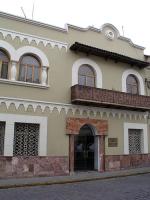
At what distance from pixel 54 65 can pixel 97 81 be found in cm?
295

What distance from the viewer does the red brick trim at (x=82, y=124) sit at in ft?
46.9

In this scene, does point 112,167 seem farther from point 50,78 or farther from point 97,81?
point 50,78

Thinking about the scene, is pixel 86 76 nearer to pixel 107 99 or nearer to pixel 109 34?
pixel 107 99

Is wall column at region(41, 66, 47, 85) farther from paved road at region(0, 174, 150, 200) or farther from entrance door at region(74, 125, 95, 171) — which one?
paved road at region(0, 174, 150, 200)

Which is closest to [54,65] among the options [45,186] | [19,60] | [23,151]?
[19,60]

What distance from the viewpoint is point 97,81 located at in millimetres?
15844

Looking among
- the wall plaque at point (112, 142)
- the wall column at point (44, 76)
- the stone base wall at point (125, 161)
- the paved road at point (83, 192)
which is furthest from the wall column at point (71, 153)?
the wall column at point (44, 76)

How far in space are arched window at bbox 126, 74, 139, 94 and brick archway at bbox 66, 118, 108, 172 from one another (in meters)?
3.31

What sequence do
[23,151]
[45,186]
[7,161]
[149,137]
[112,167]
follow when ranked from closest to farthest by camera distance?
[45,186] < [7,161] < [23,151] < [112,167] < [149,137]

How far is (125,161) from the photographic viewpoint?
1598 cm

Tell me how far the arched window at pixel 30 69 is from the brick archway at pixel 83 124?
2.97 m

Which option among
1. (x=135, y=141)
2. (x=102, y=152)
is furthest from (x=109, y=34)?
(x=102, y=152)

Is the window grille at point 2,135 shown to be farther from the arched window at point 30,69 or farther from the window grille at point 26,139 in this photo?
the arched window at point 30,69

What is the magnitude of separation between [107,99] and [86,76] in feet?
6.43
